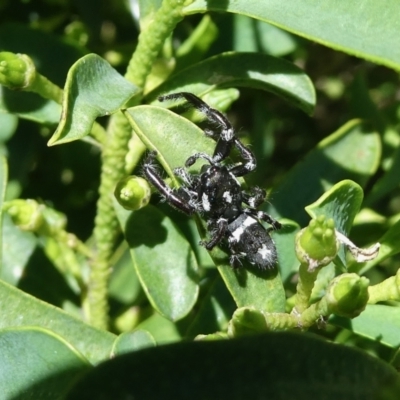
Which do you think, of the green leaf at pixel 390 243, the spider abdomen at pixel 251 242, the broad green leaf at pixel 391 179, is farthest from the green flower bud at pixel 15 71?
the broad green leaf at pixel 391 179

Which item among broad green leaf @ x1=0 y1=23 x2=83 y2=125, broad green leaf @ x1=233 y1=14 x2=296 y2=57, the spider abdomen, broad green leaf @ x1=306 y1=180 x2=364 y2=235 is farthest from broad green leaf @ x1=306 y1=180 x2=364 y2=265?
broad green leaf @ x1=0 y1=23 x2=83 y2=125

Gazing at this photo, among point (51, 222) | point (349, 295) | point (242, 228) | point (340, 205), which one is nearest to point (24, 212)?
point (51, 222)

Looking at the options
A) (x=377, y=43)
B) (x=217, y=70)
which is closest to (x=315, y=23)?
(x=377, y=43)

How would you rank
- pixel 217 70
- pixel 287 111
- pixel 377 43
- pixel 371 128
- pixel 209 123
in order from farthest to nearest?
1. pixel 287 111
2. pixel 371 128
3. pixel 209 123
4. pixel 217 70
5. pixel 377 43

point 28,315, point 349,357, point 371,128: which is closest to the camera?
point 349,357

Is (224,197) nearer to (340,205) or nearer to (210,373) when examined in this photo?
(340,205)

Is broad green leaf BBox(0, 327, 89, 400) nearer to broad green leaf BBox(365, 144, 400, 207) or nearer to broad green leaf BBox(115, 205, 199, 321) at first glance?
broad green leaf BBox(115, 205, 199, 321)

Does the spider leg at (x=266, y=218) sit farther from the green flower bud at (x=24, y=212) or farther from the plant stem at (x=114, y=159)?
the green flower bud at (x=24, y=212)

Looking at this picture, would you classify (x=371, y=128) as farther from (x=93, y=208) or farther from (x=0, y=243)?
(x=0, y=243)
